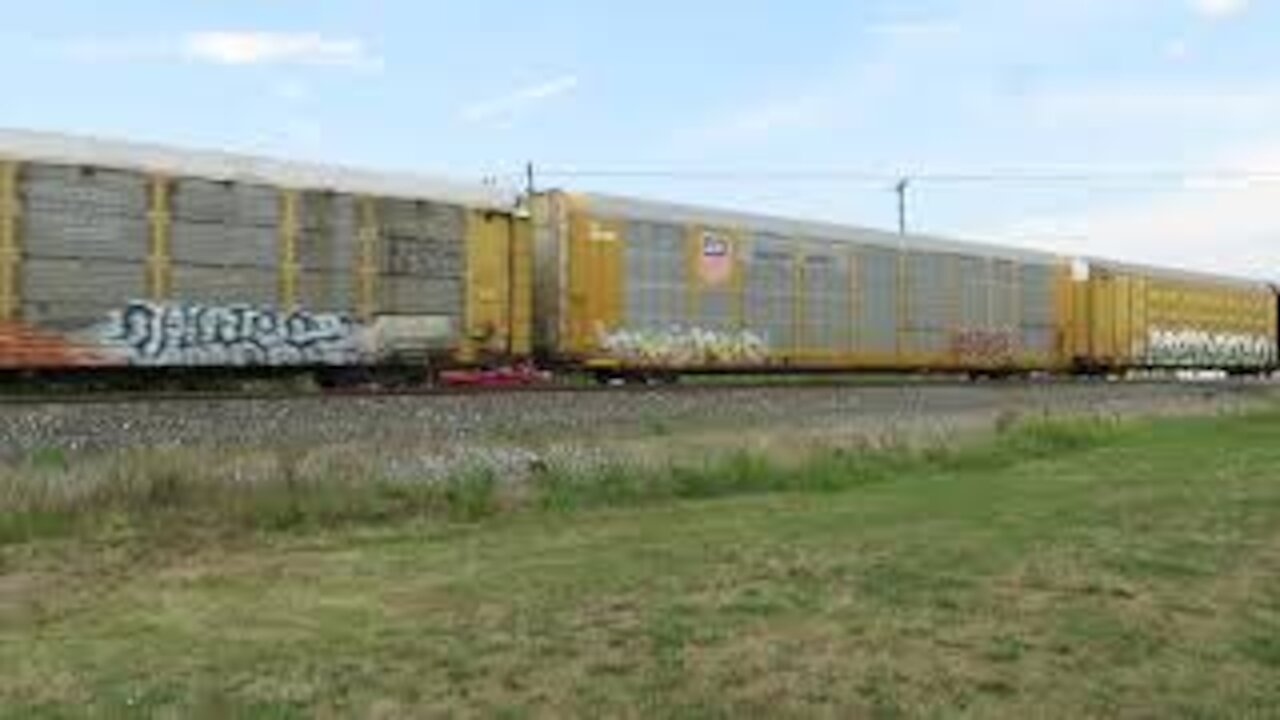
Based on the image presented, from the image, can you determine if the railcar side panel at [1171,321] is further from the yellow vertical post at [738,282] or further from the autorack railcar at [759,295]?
the yellow vertical post at [738,282]

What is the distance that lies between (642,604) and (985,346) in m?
33.5

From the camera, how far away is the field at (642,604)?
332 inches

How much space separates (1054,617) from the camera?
10.3 meters

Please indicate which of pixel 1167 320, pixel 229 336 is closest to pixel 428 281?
pixel 229 336

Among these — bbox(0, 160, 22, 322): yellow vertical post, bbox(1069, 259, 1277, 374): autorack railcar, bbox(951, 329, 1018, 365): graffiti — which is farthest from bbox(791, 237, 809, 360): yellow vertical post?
bbox(0, 160, 22, 322): yellow vertical post

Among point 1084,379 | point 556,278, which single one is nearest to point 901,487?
point 556,278

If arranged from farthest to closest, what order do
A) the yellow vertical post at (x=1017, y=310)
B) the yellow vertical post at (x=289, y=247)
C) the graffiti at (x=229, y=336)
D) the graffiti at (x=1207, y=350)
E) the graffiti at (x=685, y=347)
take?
the graffiti at (x=1207, y=350)
the yellow vertical post at (x=1017, y=310)
the graffiti at (x=685, y=347)
the yellow vertical post at (x=289, y=247)
the graffiti at (x=229, y=336)

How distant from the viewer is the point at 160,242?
2492 cm

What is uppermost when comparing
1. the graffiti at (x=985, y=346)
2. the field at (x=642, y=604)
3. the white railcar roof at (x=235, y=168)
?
the white railcar roof at (x=235, y=168)

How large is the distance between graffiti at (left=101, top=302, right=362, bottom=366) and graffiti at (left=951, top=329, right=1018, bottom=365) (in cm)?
1772

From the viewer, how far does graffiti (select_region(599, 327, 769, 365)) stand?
32.4 meters

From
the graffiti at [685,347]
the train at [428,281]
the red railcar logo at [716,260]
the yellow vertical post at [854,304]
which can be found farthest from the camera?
the yellow vertical post at [854,304]

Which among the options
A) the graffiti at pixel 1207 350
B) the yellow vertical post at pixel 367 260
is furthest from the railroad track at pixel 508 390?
the graffiti at pixel 1207 350

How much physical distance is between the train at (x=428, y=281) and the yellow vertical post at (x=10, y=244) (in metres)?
0.02
